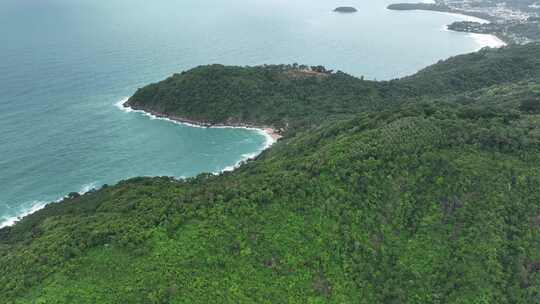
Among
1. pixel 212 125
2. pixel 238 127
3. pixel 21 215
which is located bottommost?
pixel 21 215

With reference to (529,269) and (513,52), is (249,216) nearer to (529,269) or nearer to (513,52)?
(529,269)

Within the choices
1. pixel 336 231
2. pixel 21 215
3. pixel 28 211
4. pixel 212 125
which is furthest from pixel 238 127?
pixel 336 231

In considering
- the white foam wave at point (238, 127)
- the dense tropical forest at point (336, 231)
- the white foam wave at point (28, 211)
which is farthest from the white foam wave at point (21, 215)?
the white foam wave at point (238, 127)

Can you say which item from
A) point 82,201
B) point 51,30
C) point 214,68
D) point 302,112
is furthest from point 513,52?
point 51,30

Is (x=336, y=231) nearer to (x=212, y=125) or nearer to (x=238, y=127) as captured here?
(x=238, y=127)

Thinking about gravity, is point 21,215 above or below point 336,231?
below

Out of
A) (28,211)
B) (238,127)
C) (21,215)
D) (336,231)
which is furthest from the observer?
(238,127)

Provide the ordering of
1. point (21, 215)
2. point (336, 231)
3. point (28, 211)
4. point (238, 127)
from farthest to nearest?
point (238, 127) → point (28, 211) → point (21, 215) → point (336, 231)

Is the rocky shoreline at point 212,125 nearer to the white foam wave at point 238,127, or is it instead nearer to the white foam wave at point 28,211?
the white foam wave at point 238,127
